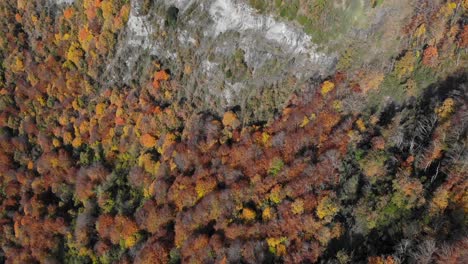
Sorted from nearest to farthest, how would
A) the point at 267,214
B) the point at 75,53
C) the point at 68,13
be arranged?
the point at 267,214 < the point at 75,53 < the point at 68,13

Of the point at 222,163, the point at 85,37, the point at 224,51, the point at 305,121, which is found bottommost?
the point at 222,163

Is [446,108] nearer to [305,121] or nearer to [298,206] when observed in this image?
[305,121]

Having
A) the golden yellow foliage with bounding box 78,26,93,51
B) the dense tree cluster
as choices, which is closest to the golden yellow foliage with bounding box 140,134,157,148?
the dense tree cluster

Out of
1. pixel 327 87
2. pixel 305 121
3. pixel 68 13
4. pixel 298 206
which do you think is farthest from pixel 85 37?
pixel 298 206

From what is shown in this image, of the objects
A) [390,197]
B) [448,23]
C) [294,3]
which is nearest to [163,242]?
[390,197]

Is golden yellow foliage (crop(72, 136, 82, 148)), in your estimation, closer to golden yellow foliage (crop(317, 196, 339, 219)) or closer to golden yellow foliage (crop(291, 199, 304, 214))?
golden yellow foliage (crop(291, 199, 304, 214))

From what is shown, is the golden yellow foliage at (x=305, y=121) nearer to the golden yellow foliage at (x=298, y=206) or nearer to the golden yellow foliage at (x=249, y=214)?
the golden yellow foliage at (x=298, y=206)

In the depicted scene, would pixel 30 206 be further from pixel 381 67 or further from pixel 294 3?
pixel 381 67

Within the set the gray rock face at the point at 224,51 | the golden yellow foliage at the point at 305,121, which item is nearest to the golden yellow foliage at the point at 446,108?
the gray rock face at the point at 224,51
